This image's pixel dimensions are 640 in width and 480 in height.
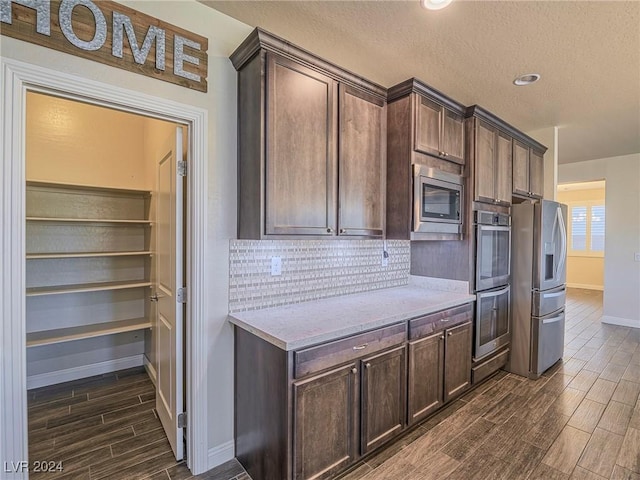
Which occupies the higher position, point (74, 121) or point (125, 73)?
point (74, 121)

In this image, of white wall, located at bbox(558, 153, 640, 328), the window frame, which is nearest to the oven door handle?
white wall, located at bbox(558, 153, 640, 328)

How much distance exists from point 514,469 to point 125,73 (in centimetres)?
318

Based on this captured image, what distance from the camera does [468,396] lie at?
281 cm

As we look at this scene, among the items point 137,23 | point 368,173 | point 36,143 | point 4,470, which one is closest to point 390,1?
point 368,173

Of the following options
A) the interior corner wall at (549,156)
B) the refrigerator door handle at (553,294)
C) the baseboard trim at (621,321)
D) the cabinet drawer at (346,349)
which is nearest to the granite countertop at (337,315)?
the cabinet drawer at (346,349)

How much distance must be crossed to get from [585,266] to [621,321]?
4094 millimetres

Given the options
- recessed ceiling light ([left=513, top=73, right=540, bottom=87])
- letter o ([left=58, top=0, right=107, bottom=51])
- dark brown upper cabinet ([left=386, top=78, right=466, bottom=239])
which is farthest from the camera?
recessed ceiling light ([left=513, top=73, right=540, bottom=87])

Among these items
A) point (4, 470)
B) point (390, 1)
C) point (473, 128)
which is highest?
point (390, 1)

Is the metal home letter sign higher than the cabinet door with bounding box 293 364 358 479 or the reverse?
higher

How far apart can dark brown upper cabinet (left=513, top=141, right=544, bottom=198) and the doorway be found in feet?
11.2

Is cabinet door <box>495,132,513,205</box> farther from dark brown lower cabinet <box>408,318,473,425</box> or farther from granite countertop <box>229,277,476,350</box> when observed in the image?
dark brown lower cabinet <box>408,318,473,425</box>

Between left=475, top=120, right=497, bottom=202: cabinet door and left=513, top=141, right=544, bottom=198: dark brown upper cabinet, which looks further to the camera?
left=513, top=141, right=544, bottom=198: dark brown upper cabinet

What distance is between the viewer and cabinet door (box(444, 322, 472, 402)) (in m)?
2.52

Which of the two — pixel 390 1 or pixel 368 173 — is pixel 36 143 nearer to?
pixel 368 173
